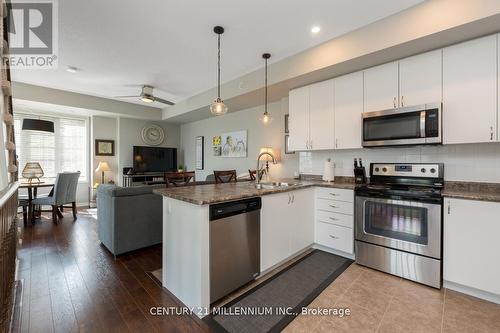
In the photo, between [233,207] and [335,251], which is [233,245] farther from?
[335,251]

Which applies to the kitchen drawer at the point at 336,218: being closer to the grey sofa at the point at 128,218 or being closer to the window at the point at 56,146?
the grey sofa at the point at 128,218

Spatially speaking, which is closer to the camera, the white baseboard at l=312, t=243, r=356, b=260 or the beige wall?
the white baseboard at l=312, t=243, r=356, b=260

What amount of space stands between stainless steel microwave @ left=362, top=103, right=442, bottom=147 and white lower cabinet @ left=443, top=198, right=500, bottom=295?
2.35ft

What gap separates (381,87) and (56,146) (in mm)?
7456

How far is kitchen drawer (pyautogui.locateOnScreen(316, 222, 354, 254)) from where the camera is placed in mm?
2717

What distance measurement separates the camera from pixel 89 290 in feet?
6.82

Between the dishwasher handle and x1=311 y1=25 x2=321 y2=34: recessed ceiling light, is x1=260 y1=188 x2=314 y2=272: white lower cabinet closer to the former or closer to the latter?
the dishwasher handle

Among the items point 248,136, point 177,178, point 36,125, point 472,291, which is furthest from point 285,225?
point 36,125

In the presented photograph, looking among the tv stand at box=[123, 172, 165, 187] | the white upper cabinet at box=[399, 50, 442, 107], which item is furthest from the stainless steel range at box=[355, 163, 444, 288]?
the tv stand at box=[123, 172, 165, 187]

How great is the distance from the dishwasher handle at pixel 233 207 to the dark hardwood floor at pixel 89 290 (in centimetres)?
83

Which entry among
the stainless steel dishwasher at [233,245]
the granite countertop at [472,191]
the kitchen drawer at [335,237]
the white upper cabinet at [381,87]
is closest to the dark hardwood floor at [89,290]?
the stainless steel dishwasher at [233,245]

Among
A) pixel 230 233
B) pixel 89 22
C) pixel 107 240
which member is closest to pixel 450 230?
pixel 230 233

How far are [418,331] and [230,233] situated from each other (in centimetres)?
158

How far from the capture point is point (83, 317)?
1723 mm
